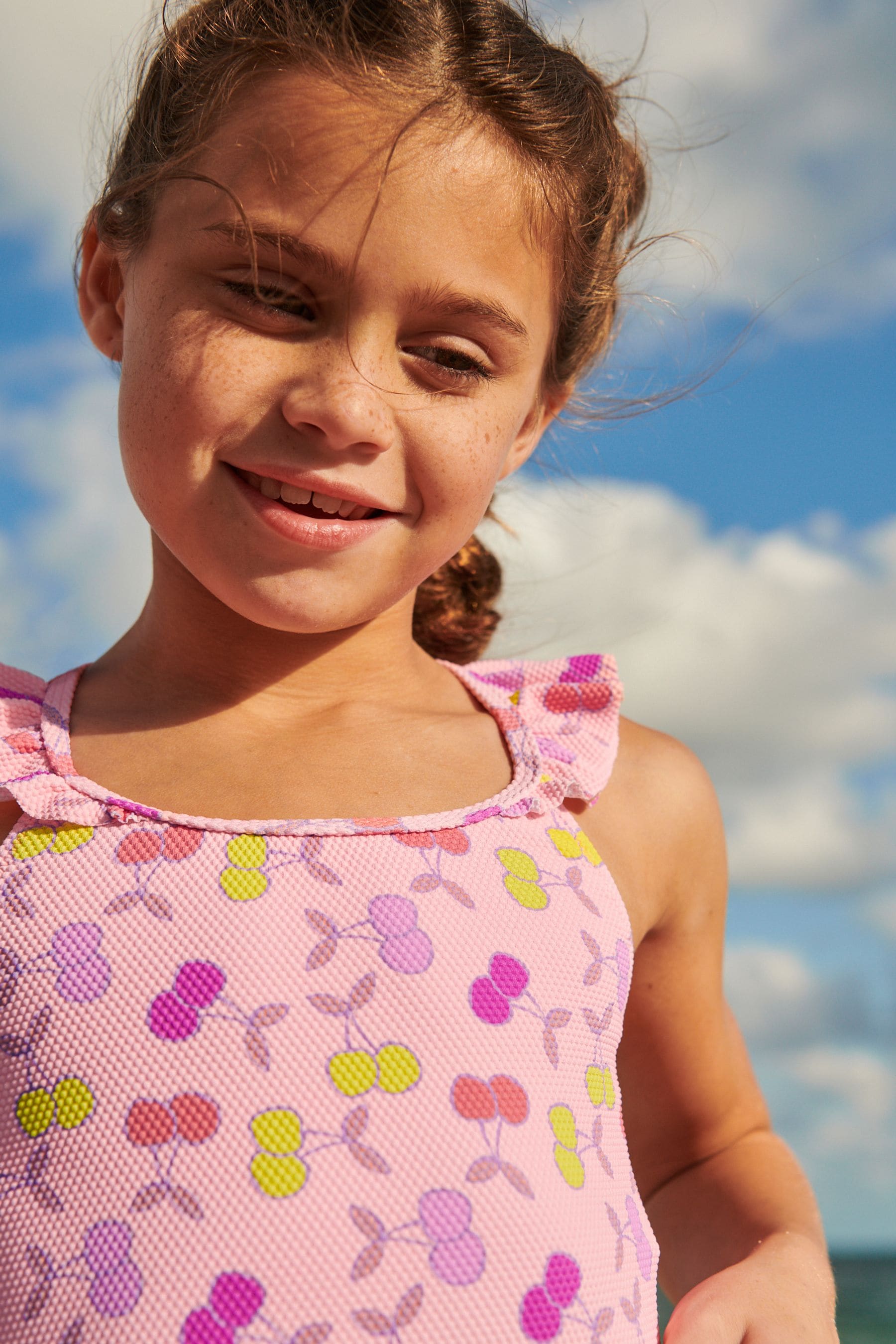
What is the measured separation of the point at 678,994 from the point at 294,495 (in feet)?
4.00

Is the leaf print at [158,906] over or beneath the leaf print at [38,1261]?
over

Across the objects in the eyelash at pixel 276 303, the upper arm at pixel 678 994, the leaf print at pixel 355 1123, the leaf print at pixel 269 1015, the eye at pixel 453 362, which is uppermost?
the eyelash at pixel 276 303

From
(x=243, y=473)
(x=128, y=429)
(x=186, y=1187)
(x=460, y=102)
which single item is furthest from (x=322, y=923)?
(x=460, y=102)

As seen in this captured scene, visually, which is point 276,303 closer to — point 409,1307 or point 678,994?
point 409,1307

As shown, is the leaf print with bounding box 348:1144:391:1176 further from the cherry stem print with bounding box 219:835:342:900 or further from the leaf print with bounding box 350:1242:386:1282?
the cherry stem print with bounding box 219:835:342:900

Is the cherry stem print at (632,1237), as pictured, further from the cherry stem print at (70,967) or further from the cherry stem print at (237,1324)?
the cherry stem print at (70,967)

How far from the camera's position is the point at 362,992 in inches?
58.7

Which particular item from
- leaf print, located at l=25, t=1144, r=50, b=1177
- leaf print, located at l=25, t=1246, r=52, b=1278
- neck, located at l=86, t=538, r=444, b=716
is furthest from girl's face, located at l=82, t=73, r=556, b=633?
leaf print, located at l=25, t=1246, r=52, b=1278

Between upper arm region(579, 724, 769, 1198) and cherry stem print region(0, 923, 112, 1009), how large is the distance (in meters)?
0.94

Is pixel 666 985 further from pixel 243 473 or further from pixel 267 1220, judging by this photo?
pixel 243 473

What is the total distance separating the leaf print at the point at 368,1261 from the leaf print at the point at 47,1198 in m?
0.35

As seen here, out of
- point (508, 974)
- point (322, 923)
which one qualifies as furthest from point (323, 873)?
point (508, 974)


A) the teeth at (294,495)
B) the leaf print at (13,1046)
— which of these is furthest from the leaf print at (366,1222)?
the teeth at (294,495)

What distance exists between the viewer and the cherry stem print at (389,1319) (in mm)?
1323
